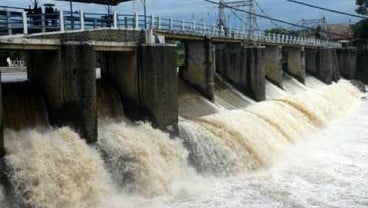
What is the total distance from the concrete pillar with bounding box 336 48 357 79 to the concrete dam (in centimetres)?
2866

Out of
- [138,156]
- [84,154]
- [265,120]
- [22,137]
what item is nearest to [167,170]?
[138,156]

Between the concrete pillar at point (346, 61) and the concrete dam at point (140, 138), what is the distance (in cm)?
2866

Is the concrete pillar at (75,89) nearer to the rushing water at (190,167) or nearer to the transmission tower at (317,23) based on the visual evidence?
Result: the rushing water at (190,167)

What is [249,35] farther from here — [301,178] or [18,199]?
[18,199]

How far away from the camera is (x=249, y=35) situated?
30781mm

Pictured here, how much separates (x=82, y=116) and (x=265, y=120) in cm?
969

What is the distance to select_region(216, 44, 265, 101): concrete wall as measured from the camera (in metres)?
26.4

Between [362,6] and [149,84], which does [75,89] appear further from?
[362,6]

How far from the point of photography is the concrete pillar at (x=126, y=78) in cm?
1616

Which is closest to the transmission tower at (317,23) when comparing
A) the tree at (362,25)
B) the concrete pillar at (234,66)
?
the tree at (362,25)

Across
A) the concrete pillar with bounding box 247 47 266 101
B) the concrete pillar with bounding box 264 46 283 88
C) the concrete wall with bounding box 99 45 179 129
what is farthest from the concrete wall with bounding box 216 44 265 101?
the concrete wall with bounding box 99 45 179 129

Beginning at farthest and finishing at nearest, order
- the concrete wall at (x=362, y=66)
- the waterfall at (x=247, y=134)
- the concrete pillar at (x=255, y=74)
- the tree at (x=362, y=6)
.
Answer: the tree at (x=362, y=6) → the concrete wall at (x=362, y=66) → the concrete pillar at (x=255, y=74) → the waterfall at (x=247, y=134)

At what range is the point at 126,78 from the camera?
649 inches

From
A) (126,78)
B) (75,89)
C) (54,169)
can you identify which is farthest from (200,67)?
(54,169)
